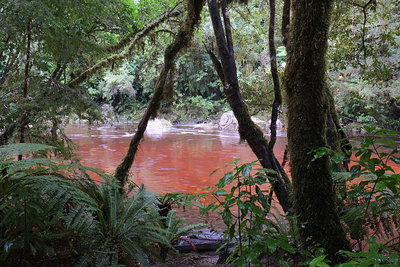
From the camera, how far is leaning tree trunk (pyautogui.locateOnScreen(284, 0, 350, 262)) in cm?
186

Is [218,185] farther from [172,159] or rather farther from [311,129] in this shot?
[172,159]

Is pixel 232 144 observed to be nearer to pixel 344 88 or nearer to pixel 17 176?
pixel 344 88

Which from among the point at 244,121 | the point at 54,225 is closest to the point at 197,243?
the point at 244,121

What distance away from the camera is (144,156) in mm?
A: 10453

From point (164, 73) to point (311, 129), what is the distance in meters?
2.40

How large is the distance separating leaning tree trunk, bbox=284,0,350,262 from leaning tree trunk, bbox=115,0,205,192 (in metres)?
1.98

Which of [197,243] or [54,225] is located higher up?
[54,225]

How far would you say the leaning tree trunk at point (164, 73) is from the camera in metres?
3.73

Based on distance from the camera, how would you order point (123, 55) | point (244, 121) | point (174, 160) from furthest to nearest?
point (174, 160)
point (123, 55)
point (244, 121)

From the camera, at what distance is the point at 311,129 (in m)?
1.95

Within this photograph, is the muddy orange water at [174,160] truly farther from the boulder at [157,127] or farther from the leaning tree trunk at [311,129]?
the boulder at [157,127]

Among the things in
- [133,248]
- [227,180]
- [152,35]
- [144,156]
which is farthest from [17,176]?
[144,156]

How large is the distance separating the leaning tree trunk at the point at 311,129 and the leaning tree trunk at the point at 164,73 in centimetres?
198

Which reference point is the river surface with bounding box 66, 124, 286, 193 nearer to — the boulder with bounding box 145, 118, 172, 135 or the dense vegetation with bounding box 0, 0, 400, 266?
the dense vegetation with bounding box 0, 0, 400, 266
